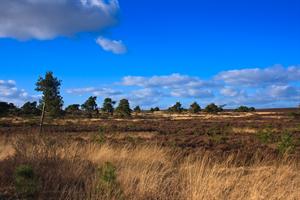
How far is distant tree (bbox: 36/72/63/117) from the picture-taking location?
24344mm

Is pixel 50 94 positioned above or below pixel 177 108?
below

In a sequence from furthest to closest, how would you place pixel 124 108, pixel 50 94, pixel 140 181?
1. pixel 124 108
2. pixel 50 94
3. pixel 140 181

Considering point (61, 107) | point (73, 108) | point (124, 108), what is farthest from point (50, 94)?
point (73, 108)

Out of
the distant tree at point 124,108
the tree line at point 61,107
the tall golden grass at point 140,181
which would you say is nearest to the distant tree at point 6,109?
the tree line at point 61,107

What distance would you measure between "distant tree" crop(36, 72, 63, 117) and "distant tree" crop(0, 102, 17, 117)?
201 ft

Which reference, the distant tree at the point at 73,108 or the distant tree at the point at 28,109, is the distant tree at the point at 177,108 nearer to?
the distant tree at the point at 73,108

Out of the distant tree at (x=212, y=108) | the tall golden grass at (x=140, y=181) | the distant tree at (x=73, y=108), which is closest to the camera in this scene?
the tall golden grass at (x=140, y=181)

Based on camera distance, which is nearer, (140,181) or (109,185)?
(109,185)

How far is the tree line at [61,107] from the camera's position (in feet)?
80.5

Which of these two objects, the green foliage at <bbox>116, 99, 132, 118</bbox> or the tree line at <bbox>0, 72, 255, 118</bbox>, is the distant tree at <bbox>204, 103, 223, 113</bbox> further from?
the green foliage at <bbox>116, 99, 132, 118</bbox>

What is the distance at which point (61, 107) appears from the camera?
25234 millimetres

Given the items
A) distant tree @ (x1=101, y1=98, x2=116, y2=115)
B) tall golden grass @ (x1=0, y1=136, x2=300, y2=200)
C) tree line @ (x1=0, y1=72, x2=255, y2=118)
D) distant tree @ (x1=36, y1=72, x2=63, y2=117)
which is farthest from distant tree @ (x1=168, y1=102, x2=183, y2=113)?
tall golden grass @ (x1=0, y1=136, x2=300, y2=200)

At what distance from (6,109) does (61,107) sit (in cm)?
6701

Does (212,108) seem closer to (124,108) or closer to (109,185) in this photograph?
(124,108)
